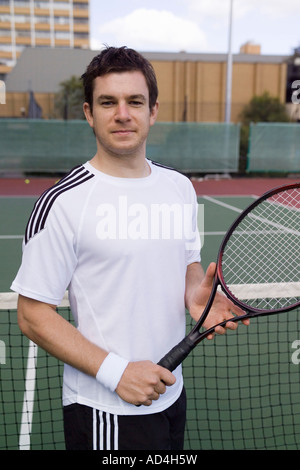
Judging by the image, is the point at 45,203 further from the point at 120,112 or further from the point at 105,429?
the point at 105,429

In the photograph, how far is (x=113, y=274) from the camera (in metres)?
1.43

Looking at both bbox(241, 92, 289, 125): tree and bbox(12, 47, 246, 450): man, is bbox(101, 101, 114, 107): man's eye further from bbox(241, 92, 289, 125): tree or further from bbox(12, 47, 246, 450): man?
bbox(241, 92, 289, 125): tree

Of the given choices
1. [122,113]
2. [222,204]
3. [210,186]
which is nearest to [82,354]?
[122,113]

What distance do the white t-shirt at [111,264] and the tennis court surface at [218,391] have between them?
1.26 meters

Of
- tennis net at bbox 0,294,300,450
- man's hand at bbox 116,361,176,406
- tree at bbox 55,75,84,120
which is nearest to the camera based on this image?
man's hand at bbox 116,361,176,406

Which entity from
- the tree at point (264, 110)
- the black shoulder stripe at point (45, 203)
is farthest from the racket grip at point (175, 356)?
the tree at point (264, 110)

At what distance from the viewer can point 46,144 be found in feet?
49.2

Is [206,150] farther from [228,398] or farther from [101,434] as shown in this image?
[101,434]

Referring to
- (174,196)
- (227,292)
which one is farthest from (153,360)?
(174,196)

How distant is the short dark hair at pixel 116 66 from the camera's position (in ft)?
4.75

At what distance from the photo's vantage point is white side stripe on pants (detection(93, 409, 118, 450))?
1.50 meters

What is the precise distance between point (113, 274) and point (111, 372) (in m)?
0.27

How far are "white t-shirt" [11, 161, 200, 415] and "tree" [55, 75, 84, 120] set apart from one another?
12.4m

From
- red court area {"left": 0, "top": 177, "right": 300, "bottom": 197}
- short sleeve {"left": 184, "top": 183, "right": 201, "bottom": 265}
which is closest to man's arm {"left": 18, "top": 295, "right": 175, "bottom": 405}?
short sleeve {"left": 184, "top": 183, "right": 201, "bottom": 265}
